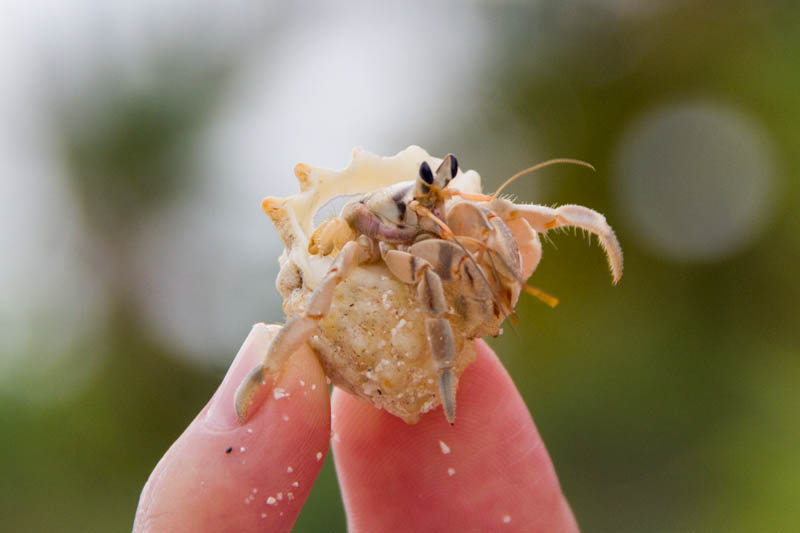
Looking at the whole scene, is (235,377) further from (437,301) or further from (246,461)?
(437,301)

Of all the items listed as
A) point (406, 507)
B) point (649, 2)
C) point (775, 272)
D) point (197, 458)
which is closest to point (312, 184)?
point (197, 458)

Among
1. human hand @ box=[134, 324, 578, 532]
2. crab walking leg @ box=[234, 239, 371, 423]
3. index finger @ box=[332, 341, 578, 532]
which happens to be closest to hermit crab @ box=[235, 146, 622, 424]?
crab walking leg @ box=[234, 239, 371, 423]

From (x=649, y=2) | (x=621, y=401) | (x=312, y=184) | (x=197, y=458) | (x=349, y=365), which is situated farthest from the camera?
(x=649, y=2)

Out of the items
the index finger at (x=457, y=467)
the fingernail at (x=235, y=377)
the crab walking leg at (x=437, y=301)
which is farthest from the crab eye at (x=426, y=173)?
the index finger at (x=457, y=467)

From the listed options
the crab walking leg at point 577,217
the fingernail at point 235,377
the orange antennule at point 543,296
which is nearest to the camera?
the orange antennule at point 543,296

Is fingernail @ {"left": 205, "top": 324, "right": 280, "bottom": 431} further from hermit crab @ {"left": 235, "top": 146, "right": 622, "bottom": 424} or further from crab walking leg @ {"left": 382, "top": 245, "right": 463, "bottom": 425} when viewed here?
crab walking leg @ {"left": 382, "top": 245, "right": 463, "bottom": 425}

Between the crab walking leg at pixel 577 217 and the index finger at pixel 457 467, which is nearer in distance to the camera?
the crab walking leg at pixel 577 217

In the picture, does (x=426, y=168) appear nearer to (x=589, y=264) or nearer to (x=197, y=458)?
(x=197, y=458)

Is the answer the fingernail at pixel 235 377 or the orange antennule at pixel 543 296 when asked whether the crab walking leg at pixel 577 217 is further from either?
the fingernail at pixel 235 377

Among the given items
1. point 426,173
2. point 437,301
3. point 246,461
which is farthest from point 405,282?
point 246,461
